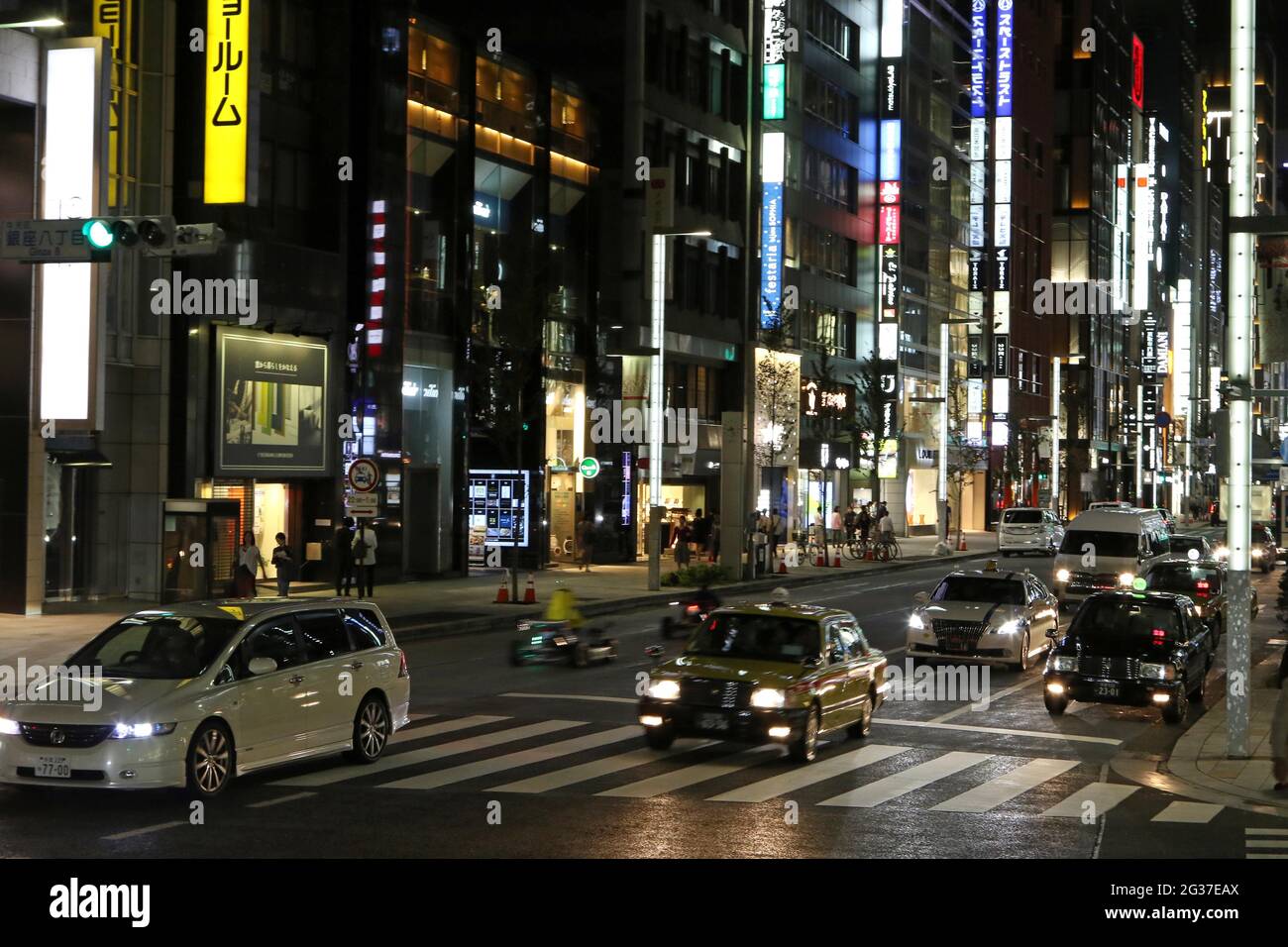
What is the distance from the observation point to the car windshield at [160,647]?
14.6 m

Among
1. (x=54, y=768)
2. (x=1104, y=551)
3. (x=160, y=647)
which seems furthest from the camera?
(x=1104, y=551)

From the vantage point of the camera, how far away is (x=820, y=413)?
65.4m

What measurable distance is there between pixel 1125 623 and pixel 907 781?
7.47 meters

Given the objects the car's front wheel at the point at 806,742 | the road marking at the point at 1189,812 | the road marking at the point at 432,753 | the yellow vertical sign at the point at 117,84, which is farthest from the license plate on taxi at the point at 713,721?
the yellow vertical sign at the point at 117,84

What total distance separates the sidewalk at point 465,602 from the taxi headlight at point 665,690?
790 centimetres

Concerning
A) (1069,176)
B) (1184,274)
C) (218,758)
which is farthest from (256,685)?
(1184,274)

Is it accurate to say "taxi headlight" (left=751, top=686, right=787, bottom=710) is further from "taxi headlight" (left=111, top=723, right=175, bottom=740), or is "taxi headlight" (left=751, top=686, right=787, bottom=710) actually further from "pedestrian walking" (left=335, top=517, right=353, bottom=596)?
"pedestrian walking" (left=335, top=517, right=353, bottom=596)

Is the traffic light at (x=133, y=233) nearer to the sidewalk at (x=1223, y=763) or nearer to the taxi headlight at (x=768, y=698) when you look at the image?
the taxi headlight at (x=768, y=698)

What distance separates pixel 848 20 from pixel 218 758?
222 feet

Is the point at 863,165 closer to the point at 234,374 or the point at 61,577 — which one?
the point at 234,374

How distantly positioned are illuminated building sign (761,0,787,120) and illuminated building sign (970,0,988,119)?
3127cm

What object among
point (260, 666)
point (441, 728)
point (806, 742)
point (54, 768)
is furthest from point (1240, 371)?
point (54, 768)

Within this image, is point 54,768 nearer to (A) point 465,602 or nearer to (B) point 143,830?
(B) point 143,830

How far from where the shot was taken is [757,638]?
59.9 ft
